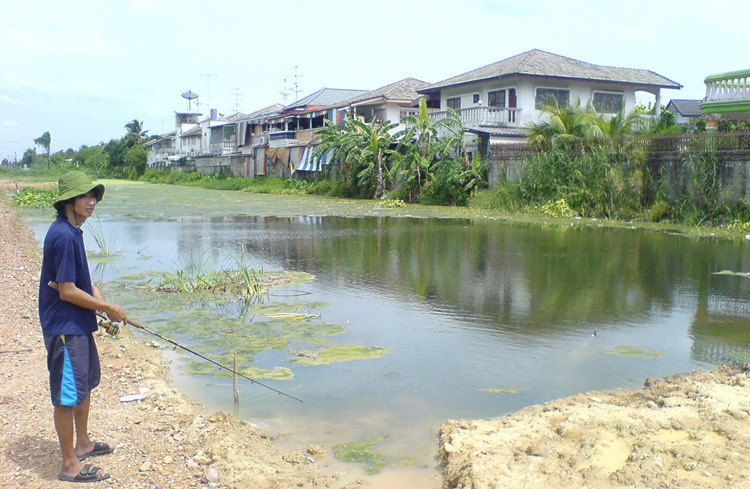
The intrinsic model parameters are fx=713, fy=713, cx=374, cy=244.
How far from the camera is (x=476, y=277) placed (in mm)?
12383

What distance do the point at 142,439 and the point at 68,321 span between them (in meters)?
1.10

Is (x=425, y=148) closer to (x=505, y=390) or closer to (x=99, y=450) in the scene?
(x=505, y=390)

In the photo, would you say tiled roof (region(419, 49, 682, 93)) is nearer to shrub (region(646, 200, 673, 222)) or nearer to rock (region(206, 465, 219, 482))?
Answer: shrub (region(646, 200, 673, 222))

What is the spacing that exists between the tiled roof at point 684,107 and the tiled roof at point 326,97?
2069cm

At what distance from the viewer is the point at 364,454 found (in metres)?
5.17

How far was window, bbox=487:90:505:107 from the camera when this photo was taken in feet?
102

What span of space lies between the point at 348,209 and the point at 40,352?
21.9 metres

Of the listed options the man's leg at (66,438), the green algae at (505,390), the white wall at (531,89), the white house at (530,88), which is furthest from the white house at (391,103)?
the man's leg at (66,438)

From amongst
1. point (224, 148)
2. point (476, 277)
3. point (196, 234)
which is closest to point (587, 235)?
point (476, 277)

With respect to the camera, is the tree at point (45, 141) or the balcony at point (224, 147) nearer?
the balcony at point (224, 147)

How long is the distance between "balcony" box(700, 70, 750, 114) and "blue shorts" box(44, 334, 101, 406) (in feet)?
55.7

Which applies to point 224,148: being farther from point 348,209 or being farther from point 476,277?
point 476,277

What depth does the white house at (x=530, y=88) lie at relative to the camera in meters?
30.0

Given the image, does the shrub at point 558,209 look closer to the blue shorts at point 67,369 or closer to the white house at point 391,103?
the white house at point 391,103
